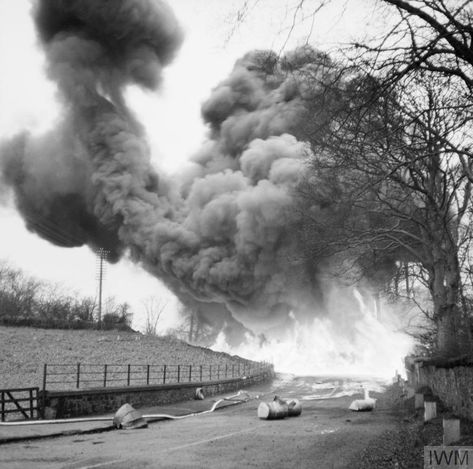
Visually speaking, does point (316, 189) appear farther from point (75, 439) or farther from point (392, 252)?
point (75, 439)

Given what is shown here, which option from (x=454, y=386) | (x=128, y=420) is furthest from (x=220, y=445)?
(x=454, y=386)

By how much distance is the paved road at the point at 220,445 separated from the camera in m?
8.59

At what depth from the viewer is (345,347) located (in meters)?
45.8

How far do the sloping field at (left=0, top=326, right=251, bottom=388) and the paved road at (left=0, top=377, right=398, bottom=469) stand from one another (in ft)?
48.6

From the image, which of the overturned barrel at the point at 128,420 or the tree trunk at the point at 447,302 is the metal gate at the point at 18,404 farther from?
the tree trunk at the point at 447,302

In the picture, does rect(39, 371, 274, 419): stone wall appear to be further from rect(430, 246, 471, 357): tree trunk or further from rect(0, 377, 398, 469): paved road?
rect(430, 246, 471, 357): tree trunk

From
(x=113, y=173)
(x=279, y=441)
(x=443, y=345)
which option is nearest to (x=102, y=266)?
(x=113, y=173)

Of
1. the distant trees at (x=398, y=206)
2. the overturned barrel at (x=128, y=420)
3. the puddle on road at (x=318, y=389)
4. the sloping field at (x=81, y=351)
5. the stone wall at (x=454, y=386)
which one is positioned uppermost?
the distant trees at (x=398, y=206)

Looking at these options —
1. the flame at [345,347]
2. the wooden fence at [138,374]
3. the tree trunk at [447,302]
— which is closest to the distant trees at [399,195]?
the tree trunk at [447,302]

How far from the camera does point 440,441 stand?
→ 938cm

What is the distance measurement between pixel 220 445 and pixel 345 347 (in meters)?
36.6

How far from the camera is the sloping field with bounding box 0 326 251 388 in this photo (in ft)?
99.6

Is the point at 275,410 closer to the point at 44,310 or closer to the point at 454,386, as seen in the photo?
the point at 454,386

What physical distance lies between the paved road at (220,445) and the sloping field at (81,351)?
1481 cm
